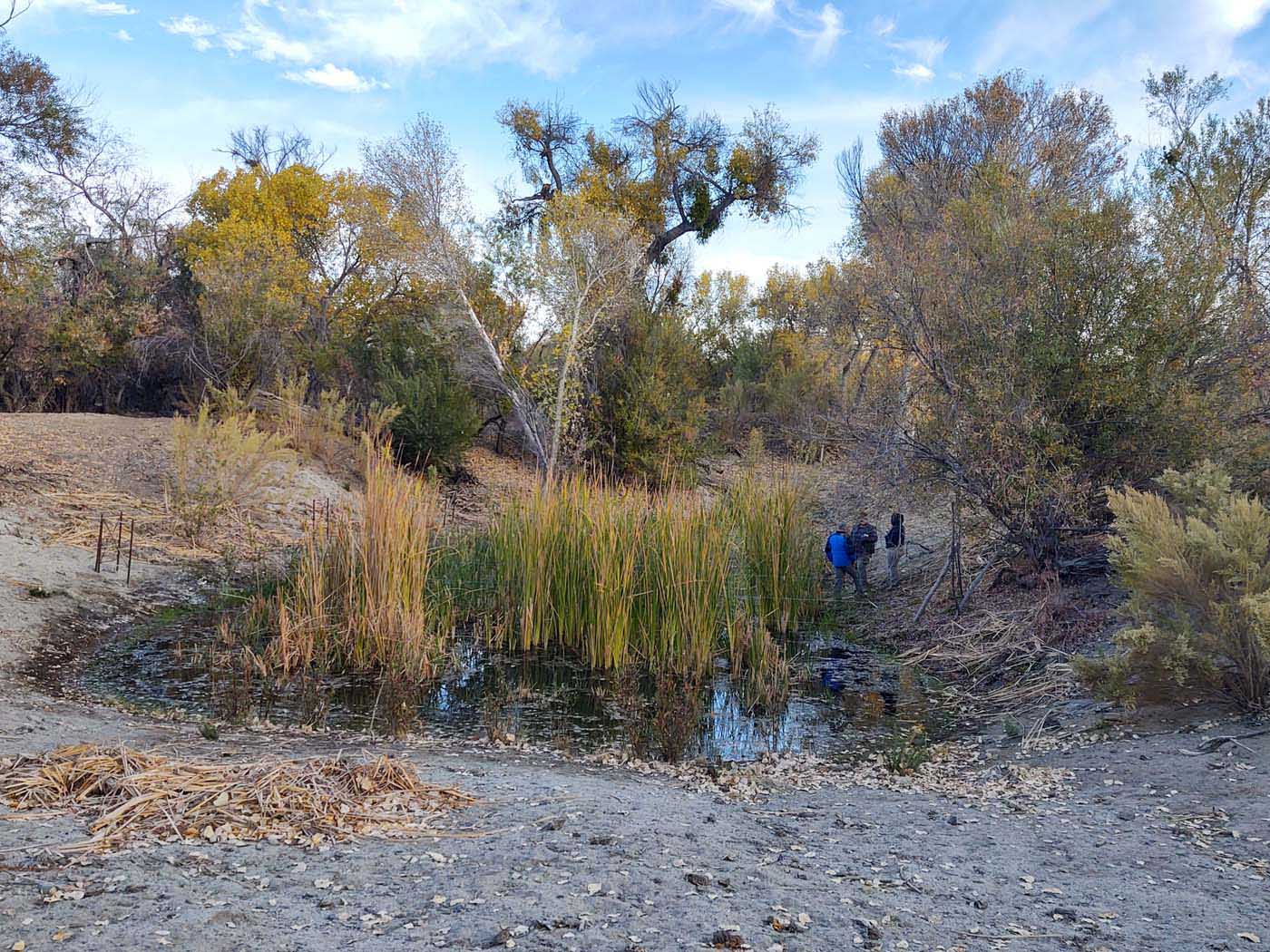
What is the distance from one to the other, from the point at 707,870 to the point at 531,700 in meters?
3.88

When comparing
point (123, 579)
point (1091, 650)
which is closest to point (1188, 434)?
point (1091, 650)

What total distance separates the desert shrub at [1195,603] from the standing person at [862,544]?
450 centimetres

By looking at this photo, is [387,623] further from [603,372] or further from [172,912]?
[603,372]

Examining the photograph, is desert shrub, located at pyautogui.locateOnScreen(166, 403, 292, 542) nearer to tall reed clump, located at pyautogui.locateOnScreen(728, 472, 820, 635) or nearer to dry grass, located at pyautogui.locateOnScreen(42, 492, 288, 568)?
dry grass, located at pyautogui.locateOnScreen(42, 492, 288, 568)

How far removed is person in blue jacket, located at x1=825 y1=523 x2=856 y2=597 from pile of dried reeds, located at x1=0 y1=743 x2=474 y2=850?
776 cm

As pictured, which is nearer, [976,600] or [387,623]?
[387,623]

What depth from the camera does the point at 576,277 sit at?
18.5m

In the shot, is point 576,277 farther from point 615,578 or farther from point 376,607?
point 376,607

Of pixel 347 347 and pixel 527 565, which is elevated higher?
pixel 347 347

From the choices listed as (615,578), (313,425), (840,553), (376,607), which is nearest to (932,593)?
(840,553)

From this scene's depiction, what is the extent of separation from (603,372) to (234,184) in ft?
42.8

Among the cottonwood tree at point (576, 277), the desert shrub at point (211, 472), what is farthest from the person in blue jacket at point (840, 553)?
the cottonwood tree at point (576, 277)

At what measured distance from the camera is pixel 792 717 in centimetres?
678

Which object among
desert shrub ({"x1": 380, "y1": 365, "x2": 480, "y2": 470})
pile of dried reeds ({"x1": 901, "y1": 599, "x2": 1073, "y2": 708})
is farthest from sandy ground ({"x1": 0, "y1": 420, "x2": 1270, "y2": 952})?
desert shrub ({"x1": 380, "y1": 365, "x2": 480, "y2": 470})
